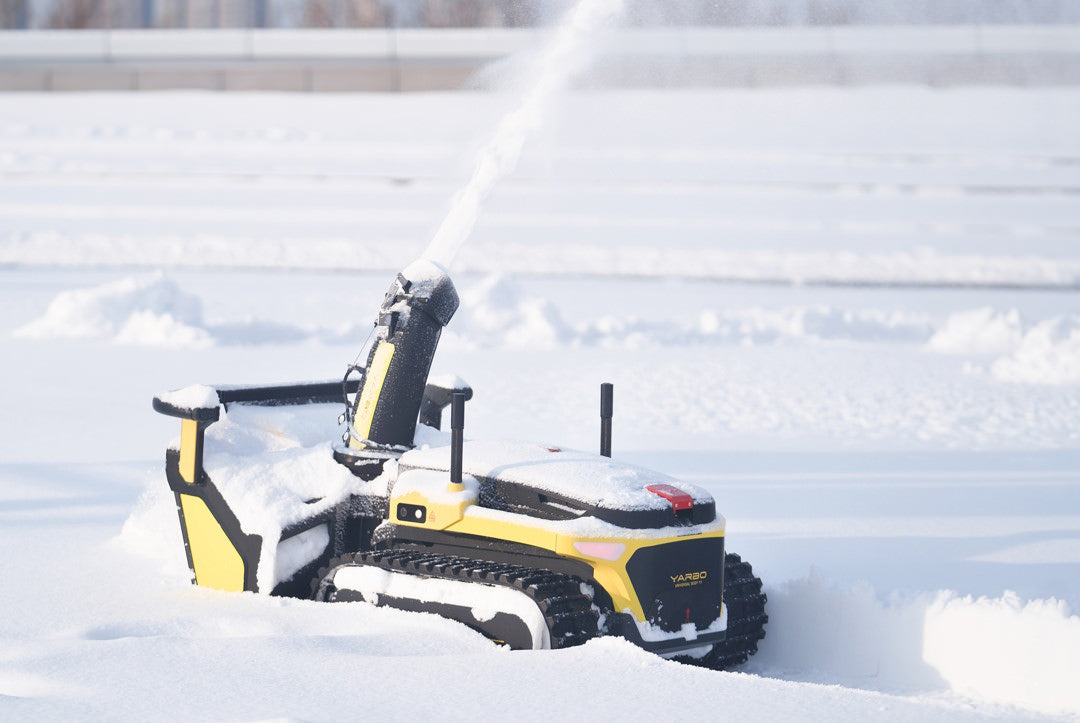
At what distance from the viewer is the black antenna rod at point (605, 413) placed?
396 cm

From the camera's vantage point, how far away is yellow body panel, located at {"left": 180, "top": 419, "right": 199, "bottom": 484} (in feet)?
13.5

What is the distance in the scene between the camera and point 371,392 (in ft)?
13.6

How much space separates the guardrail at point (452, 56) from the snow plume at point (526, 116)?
63.3ft

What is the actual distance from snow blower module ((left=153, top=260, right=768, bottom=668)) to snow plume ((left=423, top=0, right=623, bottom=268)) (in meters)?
0.15

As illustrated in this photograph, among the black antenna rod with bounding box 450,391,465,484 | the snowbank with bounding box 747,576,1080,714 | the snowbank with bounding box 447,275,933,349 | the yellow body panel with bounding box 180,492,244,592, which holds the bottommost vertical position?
the snowbank with bounding box 747,576,1080,714

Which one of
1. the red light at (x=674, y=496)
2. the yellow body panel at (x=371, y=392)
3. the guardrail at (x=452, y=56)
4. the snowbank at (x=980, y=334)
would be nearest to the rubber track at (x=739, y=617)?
the red light at (x=674, y=496)

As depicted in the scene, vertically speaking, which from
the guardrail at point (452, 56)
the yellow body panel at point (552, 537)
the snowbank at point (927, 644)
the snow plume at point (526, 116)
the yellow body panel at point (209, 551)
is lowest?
the snowbank at point (927, 644)

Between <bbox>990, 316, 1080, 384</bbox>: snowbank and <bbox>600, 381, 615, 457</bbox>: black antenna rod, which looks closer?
<bbox>600, 381, 615, 457</bbox>: black antenna rod

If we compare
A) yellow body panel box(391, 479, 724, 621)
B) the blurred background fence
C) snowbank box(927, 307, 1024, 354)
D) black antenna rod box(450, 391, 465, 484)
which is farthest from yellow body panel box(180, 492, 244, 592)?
the blurred background fence

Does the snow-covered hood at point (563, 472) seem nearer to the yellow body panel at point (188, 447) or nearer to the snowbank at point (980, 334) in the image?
the yellow body panel at point (188, 447)

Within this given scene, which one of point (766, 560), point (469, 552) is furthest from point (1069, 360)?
point (469, 552)

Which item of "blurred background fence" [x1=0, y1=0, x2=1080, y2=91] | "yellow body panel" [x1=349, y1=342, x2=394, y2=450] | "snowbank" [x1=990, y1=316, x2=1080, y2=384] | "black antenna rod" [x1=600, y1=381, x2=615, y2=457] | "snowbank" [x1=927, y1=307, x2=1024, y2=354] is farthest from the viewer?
"blurred background fence" [x1=0, y1=0, x2=1080, y2=91]

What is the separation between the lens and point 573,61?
437cm

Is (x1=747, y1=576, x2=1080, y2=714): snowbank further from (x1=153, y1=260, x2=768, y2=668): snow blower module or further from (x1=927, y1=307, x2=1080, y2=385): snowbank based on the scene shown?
(x1=927, y1=307, x2=1080, y2=385): snowbank
